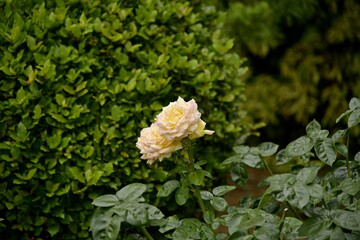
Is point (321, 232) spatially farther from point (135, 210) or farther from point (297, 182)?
point (135, 210)

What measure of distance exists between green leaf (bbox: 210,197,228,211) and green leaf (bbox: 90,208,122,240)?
43 centimetres

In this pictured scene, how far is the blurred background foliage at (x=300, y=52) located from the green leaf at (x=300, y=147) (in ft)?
11.0

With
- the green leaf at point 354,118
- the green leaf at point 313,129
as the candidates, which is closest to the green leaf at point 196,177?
the green leaf at point 313,129

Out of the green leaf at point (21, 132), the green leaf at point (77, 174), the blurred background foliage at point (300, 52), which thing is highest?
the green leaf at point (21, 132)

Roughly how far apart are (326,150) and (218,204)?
45cm

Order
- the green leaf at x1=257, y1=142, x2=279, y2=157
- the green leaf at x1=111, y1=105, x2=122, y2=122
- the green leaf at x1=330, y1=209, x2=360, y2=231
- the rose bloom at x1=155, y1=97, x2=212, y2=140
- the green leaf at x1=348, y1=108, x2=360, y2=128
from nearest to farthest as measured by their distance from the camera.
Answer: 1. the green leaf at x1=330, y1=209, x2=360, y2=231
2. the rose bloom at x1=155, y1=97, x2=212, y2=140
3. the green leaf at x1=348, y1=108, x2=360, y2=128
4. the green leaf at x1=257, y1=142, x2=279, y2=157
5. the green leaf at x1=111, y1=105, x2=122, y2=122

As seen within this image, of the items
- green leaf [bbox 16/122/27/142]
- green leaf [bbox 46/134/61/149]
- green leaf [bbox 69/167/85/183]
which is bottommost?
green leaf [bbox 69/167/85/183]

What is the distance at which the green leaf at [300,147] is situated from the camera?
7.44 feet

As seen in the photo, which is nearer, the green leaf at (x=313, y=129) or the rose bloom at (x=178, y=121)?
the rose bloom at (x=178, y=121)

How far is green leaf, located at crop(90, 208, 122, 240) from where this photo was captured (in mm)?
1955

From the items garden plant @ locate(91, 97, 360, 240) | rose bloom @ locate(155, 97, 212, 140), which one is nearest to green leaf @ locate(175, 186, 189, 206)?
garden plant @ locate(91, 97, 360, 240)

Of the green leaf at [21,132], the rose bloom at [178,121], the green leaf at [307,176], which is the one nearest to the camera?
the green leaf at [307,176]

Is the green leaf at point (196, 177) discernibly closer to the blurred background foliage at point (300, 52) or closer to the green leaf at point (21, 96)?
the green leaf at point (21, 96)

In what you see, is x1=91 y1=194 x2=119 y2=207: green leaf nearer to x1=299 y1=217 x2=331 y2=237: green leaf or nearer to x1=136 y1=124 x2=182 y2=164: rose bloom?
x1=136 y1=124 x2=182 y2=164: rose bloom
